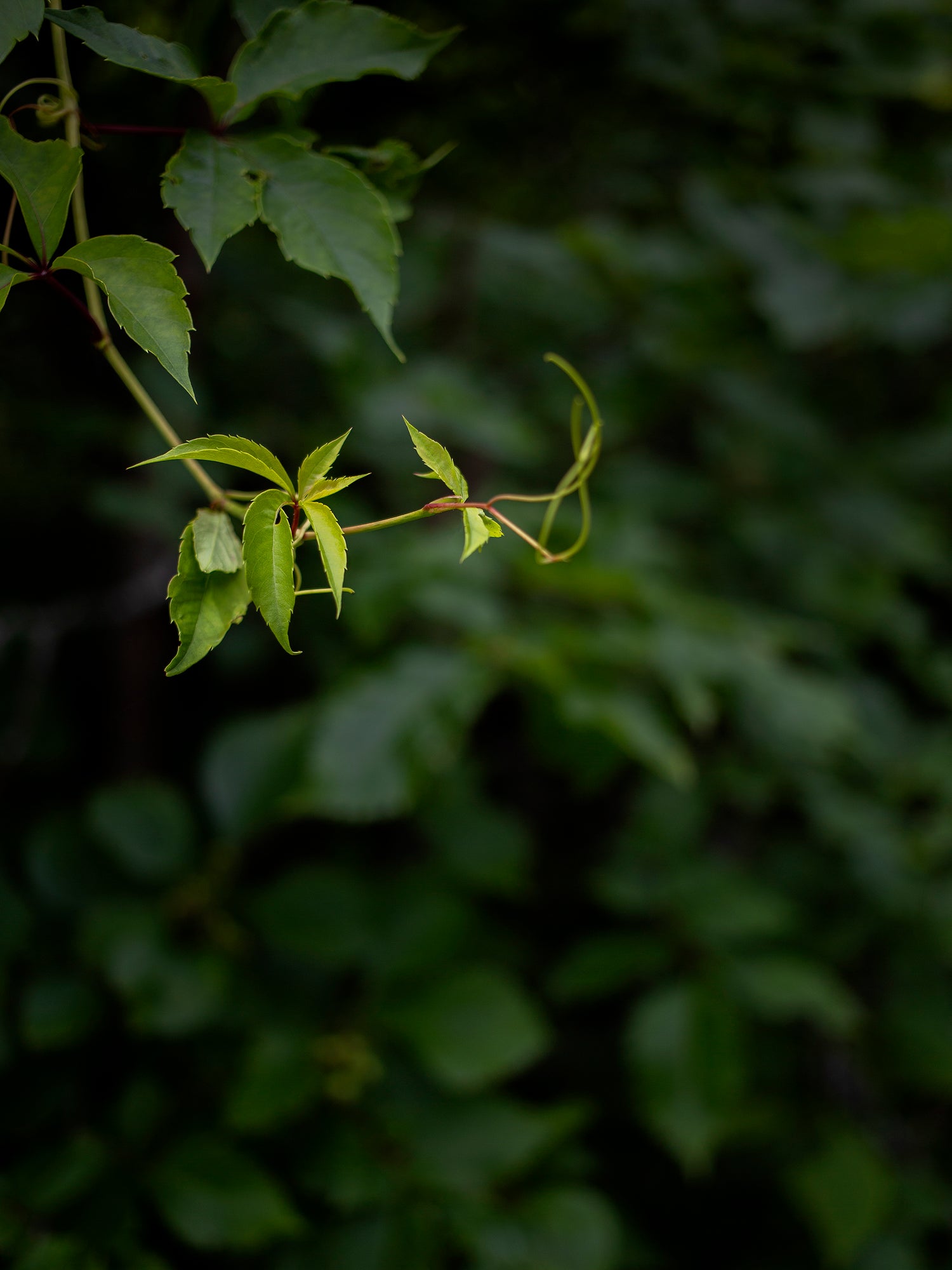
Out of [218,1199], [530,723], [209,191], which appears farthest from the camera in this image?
[530,723]

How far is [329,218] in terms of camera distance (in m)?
0.48

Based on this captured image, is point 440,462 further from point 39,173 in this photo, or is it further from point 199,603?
point 39,173

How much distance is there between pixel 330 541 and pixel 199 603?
0.23ft

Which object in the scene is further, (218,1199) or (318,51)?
(218,1199)

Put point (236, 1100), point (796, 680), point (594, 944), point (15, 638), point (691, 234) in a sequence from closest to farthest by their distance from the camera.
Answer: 1. point (236, 1100)
2. point (796, 680)
3. point (15, 638)
4. point (594, 944)
5. point (691, 234)

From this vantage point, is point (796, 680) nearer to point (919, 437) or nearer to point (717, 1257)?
point (919, 437)

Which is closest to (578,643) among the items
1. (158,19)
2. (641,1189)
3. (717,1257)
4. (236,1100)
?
(236,1100)

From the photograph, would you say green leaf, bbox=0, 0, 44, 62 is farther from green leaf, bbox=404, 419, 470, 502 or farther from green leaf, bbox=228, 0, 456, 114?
green leaf, bbox=404, 419, 470, 502

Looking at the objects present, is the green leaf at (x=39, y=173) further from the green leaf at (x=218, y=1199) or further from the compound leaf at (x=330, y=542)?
the green leaf at (x=218, y=1199)

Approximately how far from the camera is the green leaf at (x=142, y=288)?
0.38 metres

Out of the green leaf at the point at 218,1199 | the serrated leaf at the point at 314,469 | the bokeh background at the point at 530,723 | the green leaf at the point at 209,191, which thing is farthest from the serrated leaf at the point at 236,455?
the green leaf at the point at 218,1199

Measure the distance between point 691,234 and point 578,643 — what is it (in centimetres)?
106

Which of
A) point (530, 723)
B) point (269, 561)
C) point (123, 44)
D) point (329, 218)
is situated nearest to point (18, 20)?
point (123, 44)

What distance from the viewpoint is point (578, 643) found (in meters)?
1.07
